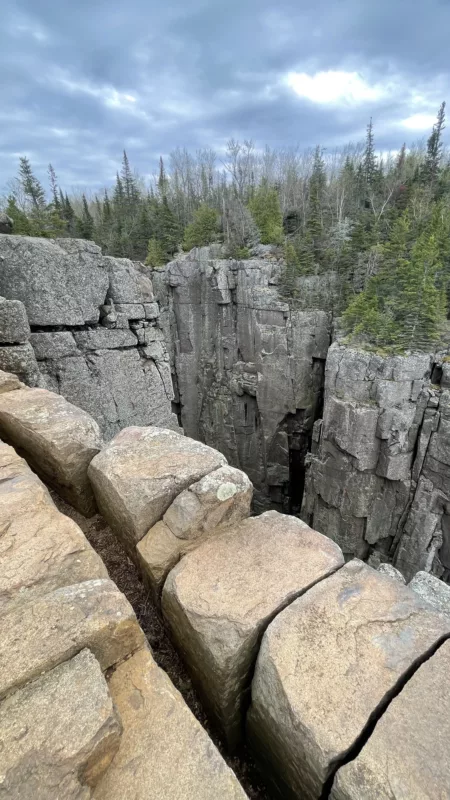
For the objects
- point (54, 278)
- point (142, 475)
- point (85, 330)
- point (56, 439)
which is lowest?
point (142, 475)

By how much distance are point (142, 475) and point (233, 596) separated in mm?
1505

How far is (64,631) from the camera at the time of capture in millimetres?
2271

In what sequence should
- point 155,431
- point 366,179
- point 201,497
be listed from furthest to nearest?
point 366,179
point 155,431
point 201,497

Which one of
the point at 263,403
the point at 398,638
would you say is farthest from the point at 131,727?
the point at 263,403

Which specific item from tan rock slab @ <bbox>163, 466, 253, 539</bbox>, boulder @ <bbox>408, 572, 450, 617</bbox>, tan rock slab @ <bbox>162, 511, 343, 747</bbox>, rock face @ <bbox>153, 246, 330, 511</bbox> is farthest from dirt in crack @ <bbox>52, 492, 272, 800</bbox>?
rock face @ <bbox>153, 246, 330, 511</bbox>

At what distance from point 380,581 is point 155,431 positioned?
2954 millimetres

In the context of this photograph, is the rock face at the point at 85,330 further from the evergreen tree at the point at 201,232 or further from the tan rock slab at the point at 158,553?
the evergreen tree at the point at 201,232

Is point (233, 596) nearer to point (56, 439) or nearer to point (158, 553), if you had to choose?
point (158, 553)

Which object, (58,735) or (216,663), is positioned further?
(216,663)

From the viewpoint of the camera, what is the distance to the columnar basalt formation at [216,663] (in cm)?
191

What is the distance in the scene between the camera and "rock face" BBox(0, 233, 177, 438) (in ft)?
20.2

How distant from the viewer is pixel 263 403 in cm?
2483

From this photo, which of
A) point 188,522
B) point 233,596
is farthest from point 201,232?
point 233,596

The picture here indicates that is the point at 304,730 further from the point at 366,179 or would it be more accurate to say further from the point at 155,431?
the point at 366,179
